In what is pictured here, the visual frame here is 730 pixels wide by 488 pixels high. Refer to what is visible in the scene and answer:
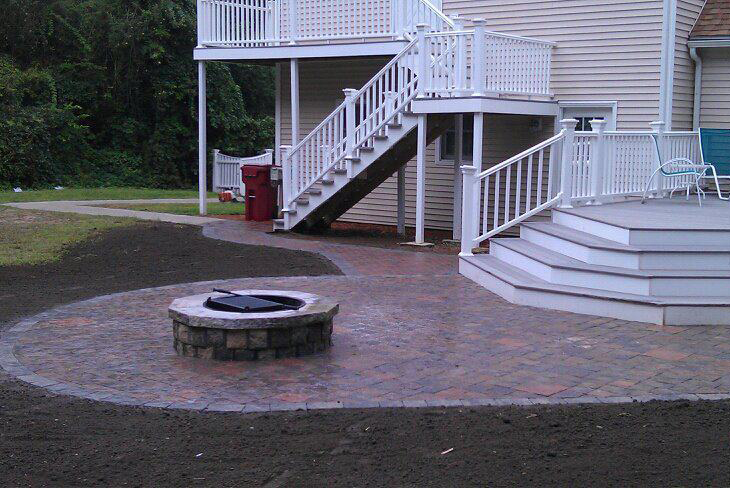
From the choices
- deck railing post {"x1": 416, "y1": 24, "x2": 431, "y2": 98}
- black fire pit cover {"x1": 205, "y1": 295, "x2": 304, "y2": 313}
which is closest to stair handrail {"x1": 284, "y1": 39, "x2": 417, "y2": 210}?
deck railing post {"x1": 416, "y1": 24, "x2": 431, "y2": 98}

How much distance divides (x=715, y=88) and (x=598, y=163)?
3.81 m

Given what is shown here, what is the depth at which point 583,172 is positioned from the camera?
1203 cm

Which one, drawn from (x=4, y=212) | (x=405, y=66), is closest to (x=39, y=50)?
(x=4, y=212)

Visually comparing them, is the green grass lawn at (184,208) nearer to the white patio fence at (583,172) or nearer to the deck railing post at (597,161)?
the white patio fence at (583,172)

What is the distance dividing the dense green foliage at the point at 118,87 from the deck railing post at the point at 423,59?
662 inches

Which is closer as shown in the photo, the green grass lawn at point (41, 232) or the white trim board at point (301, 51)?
the green grass lawn at point (41, 232)

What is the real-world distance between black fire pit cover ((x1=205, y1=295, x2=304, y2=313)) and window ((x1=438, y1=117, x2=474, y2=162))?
371 inches

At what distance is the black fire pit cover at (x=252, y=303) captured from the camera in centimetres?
699

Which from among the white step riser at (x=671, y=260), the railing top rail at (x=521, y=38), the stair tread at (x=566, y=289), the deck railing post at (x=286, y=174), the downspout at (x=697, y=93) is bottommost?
the stair tread at (x=566, y=289)

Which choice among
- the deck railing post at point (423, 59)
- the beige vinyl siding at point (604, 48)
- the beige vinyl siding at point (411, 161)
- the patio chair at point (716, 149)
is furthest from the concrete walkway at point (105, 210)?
the patio chair at point (716, 149)

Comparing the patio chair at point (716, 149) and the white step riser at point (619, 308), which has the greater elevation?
the patio chair at point (716, 149)

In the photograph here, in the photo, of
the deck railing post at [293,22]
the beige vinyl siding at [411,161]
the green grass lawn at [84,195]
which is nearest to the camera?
the beige vinyl siding at [411,161]

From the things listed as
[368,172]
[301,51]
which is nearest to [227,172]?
[301,51]

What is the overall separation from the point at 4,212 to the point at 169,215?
10.5ft
